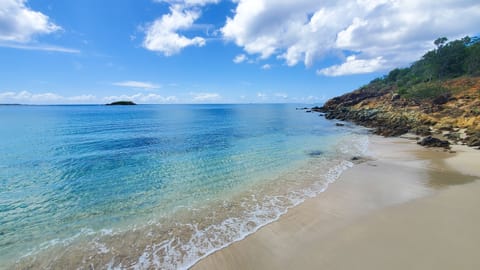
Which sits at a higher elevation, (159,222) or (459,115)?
(459,115)

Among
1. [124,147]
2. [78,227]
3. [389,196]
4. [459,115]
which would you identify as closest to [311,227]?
[389,196]

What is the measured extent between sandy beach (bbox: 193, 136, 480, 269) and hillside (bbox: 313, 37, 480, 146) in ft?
46.0

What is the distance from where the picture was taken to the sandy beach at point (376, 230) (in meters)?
5.57

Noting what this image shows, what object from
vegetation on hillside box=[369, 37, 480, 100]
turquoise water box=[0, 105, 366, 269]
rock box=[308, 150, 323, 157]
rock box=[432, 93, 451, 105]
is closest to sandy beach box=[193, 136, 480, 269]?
turquoise water box=[0, 105, 366, 269]

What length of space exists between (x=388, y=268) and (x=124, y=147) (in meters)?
22.5

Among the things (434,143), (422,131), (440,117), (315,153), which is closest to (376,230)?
(315,153)

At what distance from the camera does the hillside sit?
79.9 ft

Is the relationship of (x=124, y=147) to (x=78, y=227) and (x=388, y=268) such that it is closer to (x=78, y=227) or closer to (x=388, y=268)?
(x=78, y=227)

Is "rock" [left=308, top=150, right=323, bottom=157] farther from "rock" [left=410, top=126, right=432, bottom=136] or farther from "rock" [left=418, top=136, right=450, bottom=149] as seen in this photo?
"rock" [left=410, top=126, right=432, bottom=136]

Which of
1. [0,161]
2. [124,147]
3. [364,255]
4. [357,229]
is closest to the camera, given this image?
[364,255]

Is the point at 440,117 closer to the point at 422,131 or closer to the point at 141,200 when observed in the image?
the point at 422,131

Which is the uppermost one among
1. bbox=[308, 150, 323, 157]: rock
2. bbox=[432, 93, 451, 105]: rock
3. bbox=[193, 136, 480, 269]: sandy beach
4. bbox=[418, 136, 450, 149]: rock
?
bbox=[432, 93, 451, 105]: rock

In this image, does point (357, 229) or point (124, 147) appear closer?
point (357, 229)

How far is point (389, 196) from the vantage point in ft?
31.0
